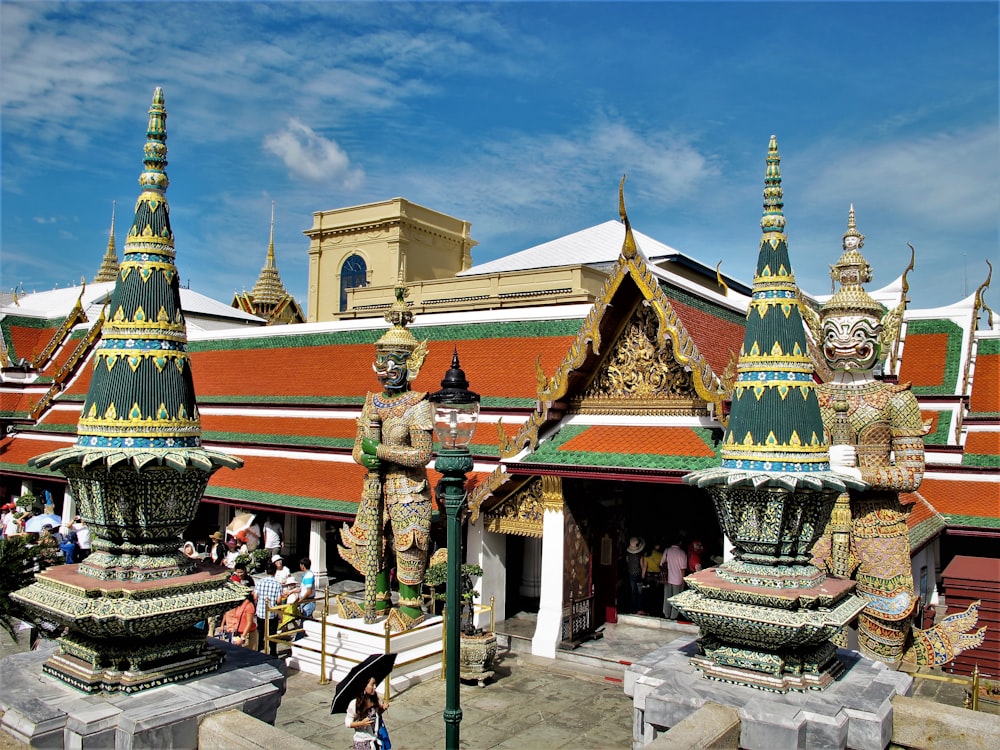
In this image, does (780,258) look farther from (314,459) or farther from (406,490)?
(314,459)

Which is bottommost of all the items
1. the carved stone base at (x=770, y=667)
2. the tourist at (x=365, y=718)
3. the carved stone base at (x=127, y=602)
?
the tourist at (x=365, y=718)

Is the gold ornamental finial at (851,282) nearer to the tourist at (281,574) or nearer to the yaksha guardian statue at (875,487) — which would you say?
the yaksha guardian statue at (875,487)

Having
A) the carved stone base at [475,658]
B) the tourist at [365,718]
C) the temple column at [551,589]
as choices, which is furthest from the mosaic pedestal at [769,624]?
the temple column at [551,589]

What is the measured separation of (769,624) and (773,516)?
2.57 feet

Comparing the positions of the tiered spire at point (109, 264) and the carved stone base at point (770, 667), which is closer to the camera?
the carved stone base at point (770, 667)

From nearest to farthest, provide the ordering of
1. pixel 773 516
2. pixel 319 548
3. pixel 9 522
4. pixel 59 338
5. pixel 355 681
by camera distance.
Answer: pixel 355 681 < pixel 773 516 < pixel 319 548 < pixel 9 522 < pixel 59 338

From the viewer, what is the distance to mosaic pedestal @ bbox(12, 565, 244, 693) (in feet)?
16.6

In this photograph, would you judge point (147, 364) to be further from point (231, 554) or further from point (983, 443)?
point (983, 443)

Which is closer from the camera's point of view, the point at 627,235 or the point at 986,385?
the point at 627,235

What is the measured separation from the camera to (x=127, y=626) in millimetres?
5012

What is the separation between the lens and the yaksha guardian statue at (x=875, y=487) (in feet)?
28.0

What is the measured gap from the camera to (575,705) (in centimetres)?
976

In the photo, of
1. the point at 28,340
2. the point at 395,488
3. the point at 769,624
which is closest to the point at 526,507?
the point at 395,488

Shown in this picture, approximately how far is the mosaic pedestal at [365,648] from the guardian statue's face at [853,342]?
6499 mm
